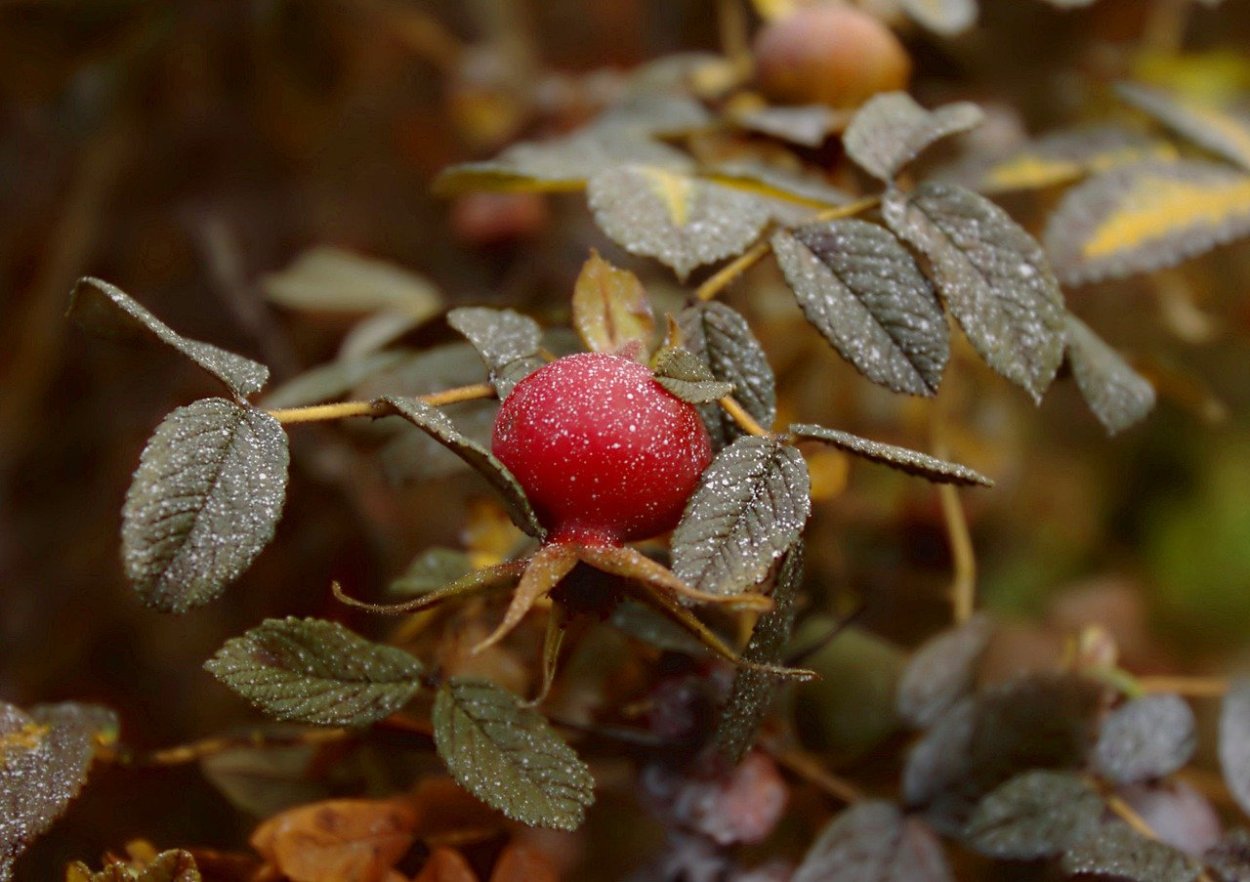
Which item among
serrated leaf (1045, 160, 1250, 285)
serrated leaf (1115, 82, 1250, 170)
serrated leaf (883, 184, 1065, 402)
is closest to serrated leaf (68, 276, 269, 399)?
serrated leaf (883, 184, 1065, 402)

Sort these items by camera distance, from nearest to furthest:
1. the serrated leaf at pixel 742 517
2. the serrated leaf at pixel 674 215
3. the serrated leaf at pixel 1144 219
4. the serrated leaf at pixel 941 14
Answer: the serrated leaf at pixel 742 517
the serrated leaf at pixel 674 215
the serrated leaf at pixel 1144 219
the serrated leaf at pixel 941 14

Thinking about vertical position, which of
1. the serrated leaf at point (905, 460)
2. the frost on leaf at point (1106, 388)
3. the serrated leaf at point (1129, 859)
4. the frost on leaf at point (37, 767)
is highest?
the serrated leaf at point (905, 460)

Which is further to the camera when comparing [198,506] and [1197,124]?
[1197,124]

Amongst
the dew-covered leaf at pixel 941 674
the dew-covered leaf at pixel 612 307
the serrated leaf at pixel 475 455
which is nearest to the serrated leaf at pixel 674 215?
the dew-covered leaf at pixel 612 307

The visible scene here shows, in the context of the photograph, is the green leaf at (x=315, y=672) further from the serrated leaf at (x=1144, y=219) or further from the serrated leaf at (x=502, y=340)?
the serrated leaf at (x=1144, y=219)

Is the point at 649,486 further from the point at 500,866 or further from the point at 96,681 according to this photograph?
the point at 96,681

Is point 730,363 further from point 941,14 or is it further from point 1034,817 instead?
point 941,14

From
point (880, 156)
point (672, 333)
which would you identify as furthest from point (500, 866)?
point (880, 156)

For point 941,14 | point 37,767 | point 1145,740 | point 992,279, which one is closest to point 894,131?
point 992,279

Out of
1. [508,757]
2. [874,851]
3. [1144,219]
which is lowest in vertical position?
[874,851]
